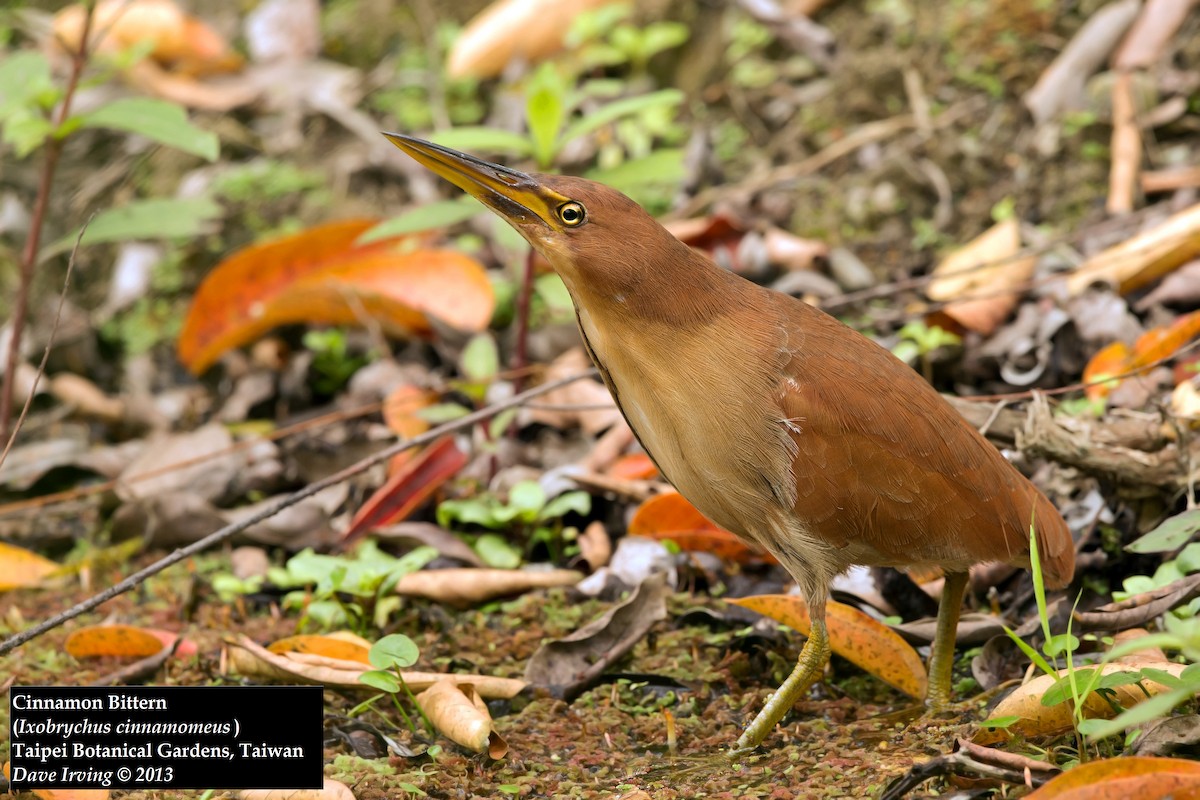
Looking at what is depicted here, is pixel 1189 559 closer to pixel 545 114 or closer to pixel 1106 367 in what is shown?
pixel 1106 367

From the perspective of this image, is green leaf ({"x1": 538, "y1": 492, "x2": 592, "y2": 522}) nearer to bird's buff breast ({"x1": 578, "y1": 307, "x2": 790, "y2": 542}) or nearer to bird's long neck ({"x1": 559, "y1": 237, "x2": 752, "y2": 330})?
bird's buff breast ({"x1": 578, "y1": 307, "x2": 790, "y2": 542})

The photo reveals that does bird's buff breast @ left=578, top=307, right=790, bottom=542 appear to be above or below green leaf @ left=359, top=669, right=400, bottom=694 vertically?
above

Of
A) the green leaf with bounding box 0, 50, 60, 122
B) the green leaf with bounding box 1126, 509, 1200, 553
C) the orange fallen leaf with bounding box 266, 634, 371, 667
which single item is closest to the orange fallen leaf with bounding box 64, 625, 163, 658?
the orange fallen leaf with bounding box 266, 634, 371, 667

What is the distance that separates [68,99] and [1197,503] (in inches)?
152

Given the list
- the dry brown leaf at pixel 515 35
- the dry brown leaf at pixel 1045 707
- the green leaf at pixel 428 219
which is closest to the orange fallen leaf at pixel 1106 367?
the dry brown leaf at pixel 1045 707

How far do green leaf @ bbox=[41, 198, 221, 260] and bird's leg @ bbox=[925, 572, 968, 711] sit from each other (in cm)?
297

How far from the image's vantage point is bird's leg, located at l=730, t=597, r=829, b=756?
2.90 m

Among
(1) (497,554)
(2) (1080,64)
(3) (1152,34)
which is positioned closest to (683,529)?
(1) (497,554)

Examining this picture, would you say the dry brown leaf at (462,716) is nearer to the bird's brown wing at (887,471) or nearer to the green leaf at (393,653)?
the green leaf at (393,653)

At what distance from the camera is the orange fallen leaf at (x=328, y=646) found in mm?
3256

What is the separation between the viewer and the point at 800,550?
2.94 m

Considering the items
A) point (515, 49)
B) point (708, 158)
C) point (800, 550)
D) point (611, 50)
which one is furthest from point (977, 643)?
point (515, 49)

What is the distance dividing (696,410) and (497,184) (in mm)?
751

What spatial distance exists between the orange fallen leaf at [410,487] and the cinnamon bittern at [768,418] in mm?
1417
